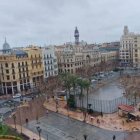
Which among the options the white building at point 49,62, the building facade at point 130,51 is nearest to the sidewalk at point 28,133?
the white building at point 49,62

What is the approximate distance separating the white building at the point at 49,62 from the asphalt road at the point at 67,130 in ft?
135

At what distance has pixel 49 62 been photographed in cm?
10262

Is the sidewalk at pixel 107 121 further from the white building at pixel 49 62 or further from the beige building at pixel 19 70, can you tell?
the white building at pixel 49 62

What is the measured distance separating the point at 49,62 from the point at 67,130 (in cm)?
5190

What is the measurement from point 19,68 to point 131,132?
166 feet

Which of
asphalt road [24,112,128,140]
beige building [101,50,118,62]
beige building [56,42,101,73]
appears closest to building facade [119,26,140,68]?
beige building [101,50,118,62]

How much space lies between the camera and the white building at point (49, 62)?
101 meters

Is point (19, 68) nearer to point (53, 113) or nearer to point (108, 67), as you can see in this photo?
point (53, 113)

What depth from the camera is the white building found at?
101m

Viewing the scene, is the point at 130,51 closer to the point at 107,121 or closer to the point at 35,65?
the point at 35,65

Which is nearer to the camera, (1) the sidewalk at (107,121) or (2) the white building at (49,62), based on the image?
(1) the sidewalk at (107,121)

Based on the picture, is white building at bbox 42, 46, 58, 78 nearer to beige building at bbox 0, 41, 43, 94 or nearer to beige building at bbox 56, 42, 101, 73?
beige building at bbox 0, 41, 43, 94

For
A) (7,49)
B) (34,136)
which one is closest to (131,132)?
(34,136)

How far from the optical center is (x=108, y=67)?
129875 mm
